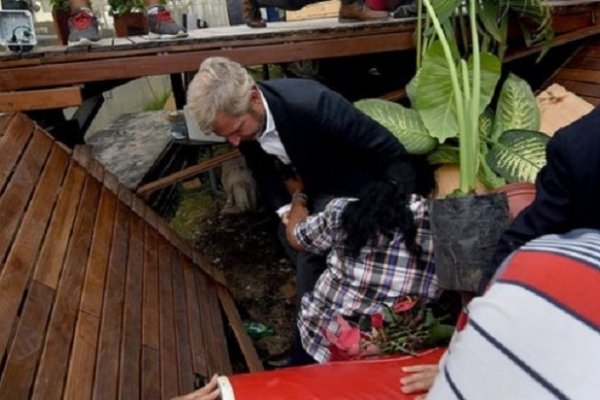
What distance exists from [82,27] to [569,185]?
2445mm

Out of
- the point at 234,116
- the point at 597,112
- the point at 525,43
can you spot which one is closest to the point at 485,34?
the point at 525,43

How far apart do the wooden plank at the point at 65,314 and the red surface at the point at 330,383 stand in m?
0.47

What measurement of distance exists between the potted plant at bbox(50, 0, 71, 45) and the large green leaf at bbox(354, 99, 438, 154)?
1.82m

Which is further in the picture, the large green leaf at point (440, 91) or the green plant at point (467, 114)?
the large green leaf at point (440, 91)

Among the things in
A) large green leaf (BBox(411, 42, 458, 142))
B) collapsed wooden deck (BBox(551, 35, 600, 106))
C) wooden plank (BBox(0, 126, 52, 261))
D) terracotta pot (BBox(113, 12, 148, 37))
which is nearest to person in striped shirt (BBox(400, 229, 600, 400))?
wooden plank (BBox(0, 126, 52, 261))

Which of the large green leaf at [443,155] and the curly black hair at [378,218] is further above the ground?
the curly black hair at [378,218]

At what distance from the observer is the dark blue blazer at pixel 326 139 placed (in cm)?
202

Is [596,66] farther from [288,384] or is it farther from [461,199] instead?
[288,384]

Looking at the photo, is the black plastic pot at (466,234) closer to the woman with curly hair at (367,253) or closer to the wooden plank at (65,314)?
the woman with curly hair at (367,253)

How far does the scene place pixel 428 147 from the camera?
2721 millimetres

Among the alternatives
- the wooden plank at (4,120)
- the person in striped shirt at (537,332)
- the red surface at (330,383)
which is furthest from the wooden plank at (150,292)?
the person in striped shirt at (537,332)

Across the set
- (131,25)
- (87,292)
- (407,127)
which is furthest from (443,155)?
(131,25)

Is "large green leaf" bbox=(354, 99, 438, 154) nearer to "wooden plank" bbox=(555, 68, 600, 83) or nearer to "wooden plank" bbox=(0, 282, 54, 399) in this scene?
"wooden plank" bbox=(555, 68, 600, 83)

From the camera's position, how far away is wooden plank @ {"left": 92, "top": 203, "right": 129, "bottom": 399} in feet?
5.02
